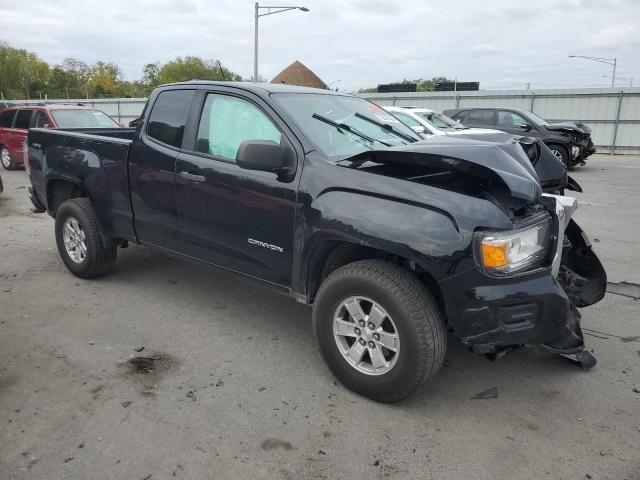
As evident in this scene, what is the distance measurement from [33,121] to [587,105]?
2050 cm

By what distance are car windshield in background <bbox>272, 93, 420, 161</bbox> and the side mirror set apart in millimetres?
229

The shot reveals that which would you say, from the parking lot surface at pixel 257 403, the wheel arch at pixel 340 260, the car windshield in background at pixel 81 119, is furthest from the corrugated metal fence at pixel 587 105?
the wheel arch at pixel 340 260

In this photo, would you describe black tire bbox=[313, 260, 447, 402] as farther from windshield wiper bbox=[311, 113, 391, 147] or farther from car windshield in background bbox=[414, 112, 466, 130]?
car windshield in background bbox=[414, 112, 466, 130]

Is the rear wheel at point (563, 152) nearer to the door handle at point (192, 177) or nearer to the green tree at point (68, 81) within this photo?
the door handle at point (192, 177)

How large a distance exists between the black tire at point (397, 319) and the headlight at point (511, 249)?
0.43 metres

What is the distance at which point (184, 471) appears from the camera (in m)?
2.57

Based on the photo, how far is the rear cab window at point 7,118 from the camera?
12938mm

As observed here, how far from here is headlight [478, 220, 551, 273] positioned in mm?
2764

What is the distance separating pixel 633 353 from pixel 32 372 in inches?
168

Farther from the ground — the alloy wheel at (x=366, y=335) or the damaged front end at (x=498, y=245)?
the damaged front end at (x=498, y=245)

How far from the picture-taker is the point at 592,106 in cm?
2155

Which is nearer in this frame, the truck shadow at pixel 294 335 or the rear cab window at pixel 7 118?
the truck shadow at pixel 294 335

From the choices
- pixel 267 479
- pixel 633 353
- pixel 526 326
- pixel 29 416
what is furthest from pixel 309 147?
pixel 633 353

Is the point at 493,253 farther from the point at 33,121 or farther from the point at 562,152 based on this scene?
the point at 562,152
